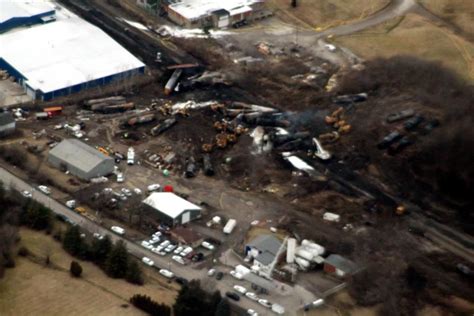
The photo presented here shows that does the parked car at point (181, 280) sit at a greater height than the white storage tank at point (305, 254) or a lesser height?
lesser

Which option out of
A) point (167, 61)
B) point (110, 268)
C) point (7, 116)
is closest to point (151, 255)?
point (110, 268)

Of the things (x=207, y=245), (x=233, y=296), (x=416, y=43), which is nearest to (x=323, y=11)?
(x=416, y=43)

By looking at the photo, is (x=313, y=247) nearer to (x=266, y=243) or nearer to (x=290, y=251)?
(x=290, y=251)

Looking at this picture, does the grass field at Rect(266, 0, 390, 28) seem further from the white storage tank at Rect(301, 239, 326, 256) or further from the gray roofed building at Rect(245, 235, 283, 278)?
the gray roofed building at Rect(245, 235, 283, 278)

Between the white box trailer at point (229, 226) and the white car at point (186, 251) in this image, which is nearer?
the white car at point (186, 251)

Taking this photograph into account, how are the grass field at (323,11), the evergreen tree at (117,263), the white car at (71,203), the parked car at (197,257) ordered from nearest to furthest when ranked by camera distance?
the evergreen tree at (117,263) → the parked car at (197,257) → the white car at (71,203) → the grass field at (323,11)

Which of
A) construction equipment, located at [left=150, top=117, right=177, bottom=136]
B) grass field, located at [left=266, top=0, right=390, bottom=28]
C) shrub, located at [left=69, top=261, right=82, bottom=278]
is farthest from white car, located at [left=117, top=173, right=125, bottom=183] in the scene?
grass field, located at [left=266, top=0, right=390, bottom=28]

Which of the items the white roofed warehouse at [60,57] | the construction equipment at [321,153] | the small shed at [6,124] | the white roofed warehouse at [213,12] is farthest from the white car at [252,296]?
the white roofed warehouse at [213,12]

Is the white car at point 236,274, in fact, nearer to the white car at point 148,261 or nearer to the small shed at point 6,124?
the white car at point 148,261
